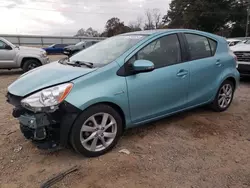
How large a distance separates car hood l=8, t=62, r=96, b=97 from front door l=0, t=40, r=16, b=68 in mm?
6937

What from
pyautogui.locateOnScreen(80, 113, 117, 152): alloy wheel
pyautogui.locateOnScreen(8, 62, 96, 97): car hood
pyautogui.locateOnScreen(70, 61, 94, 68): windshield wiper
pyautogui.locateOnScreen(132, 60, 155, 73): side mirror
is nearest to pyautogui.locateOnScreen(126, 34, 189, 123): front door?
pyautogui.locateOnScreen(132, 60, 155, 73): side mirror

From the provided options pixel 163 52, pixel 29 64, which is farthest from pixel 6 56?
pixel 163 52

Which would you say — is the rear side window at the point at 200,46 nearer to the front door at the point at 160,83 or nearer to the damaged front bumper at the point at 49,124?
the front door at the point at 160,83

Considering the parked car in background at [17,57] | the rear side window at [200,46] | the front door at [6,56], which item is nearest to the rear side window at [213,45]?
the rear side window at [200,46]

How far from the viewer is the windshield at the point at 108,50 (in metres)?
3.27

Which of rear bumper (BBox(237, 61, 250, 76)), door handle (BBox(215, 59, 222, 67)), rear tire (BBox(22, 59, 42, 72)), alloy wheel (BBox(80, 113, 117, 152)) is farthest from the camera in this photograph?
rear tire (BBox(22, 59, 42, 72))

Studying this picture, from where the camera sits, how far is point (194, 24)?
40750 millimetres

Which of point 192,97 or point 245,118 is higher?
point 192,97

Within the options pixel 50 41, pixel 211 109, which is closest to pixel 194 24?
pixel 50 41

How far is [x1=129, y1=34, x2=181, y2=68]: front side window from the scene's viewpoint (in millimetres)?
3338

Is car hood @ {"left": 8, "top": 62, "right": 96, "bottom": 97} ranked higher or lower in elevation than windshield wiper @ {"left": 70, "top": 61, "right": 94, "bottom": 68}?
lower

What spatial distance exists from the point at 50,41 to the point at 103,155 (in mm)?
30167

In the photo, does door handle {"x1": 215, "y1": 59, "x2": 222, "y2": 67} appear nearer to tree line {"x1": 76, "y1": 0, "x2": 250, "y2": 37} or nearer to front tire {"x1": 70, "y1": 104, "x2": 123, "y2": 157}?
front tire {"x1": 70, "y1": 104, "x2": 123, "y2": 157}

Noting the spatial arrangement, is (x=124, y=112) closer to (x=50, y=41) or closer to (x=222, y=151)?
(x=222, y=151)
